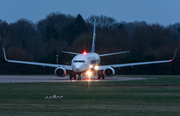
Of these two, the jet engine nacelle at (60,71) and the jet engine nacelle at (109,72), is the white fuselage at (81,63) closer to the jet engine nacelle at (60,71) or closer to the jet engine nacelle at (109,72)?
the jet engine nacelle at (109,72)

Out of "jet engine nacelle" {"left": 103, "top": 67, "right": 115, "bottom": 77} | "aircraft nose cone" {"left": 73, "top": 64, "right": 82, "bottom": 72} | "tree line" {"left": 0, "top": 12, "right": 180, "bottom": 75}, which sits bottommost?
"jet engine nacelle" {"left": 103, "top": 67, "right": 115, "bottom": 77}

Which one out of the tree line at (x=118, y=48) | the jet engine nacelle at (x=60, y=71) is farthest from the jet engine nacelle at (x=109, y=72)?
the tree line at (x=118, y=48)

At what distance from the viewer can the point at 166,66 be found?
6531 centimetres

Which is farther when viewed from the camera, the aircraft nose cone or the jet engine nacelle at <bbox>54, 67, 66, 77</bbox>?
the jet engine nacelle at <bbox>54, 67, 66, 77</bbox>

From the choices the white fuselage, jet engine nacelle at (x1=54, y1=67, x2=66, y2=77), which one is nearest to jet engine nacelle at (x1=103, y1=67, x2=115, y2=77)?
the white fuselage

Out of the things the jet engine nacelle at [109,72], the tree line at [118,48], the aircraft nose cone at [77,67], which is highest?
the tree line at [118,48]

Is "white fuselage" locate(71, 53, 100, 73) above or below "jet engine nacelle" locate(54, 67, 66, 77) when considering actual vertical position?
above

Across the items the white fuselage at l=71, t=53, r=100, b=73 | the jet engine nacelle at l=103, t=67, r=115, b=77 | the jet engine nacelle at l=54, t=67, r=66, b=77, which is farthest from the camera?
the jet engine nacelle at l=103, t=67, r=115, b=77

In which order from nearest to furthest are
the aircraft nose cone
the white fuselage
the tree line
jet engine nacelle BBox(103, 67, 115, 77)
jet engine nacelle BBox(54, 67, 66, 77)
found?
the aircraft nose cone
the white fuselage
jet engine nacelle BBox(54, 67, 66, 77)
jet engine nacelle BBox(103, 67, 115, 77)
the tree line

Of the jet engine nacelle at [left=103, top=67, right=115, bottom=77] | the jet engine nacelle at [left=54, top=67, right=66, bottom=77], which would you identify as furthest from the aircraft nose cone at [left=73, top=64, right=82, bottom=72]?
the jet engine nacelle at [left=103, top=67, right=115, bottom=77]

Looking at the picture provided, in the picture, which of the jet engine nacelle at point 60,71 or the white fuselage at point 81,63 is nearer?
the white fuselage at point 81,63

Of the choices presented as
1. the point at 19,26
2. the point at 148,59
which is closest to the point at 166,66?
the point at 148,59

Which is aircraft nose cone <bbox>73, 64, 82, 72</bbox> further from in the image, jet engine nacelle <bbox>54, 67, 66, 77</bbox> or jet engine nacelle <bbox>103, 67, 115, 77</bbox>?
jet engine nacelle <bbox>103, 67, 115, 77</bbox>

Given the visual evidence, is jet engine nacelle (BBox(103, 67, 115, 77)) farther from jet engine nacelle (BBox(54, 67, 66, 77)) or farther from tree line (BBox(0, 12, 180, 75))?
tree line (BBox(0, 12, 180, 75))
